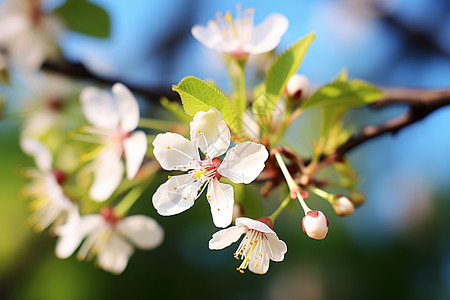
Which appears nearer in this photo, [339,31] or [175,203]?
[175,203]

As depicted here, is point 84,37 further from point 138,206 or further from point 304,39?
point 138,206

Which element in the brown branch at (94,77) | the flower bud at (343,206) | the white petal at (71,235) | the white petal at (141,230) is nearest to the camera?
the flower bud at (343,206)

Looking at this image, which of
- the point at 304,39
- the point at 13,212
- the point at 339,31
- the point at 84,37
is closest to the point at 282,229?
the point at 339,31

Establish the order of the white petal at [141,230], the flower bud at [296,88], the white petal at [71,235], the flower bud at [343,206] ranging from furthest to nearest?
1. the white petal at [141,230]
2. the white petal at [71,235]
3. the flower bud at [296,88]
4. the flower bud at [343,206]

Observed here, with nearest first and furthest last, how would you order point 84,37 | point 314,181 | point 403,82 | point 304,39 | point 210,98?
point 210,98
point 304,39
point 314,181
point 84,37
point 403,82

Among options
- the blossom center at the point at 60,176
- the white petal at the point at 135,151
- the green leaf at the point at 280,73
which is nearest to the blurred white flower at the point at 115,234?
A: the blossom center at the point at 60,176

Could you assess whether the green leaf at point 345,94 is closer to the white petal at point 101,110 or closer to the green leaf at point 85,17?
the white petal at point 101,110
